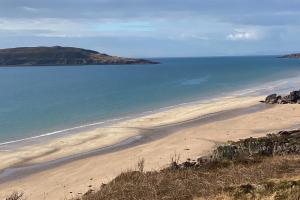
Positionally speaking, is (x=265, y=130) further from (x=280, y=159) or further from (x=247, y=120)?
(x=280, y=159)

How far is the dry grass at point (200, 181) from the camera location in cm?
861

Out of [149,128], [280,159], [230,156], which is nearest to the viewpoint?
[280,159]

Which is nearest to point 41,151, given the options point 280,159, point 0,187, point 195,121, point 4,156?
point 4,156

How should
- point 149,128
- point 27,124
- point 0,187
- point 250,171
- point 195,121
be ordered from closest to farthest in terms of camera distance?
1. point 250,171
2. point 0,187
3. point 149,128
4. point 195,121
5. point 27,124

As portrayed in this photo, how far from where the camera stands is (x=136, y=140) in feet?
87.9

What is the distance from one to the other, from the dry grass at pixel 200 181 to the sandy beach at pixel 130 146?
5.15 meters

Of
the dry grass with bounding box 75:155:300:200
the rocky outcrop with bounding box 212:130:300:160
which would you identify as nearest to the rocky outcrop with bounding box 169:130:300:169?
the rocky outcrop with bounding box 212:130:300:160

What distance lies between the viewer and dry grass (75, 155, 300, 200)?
8.61 metres

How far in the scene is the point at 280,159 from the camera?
12.1 m

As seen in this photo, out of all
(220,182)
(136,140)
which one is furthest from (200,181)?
(136,140)

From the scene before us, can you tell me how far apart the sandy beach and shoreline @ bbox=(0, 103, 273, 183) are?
5.2 inches

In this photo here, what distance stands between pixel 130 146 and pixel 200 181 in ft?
50.9

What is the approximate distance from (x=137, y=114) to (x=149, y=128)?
9163 millimetres

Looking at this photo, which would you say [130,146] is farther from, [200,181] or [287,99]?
[287,99]
